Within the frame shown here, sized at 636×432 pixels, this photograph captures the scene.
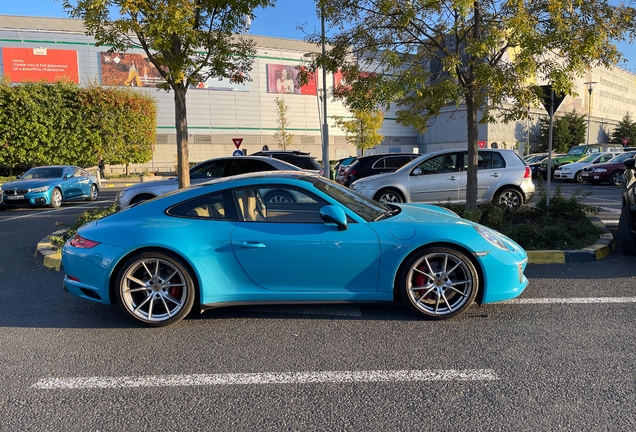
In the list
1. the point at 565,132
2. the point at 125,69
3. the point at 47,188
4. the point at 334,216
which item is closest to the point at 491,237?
the point at 334,216

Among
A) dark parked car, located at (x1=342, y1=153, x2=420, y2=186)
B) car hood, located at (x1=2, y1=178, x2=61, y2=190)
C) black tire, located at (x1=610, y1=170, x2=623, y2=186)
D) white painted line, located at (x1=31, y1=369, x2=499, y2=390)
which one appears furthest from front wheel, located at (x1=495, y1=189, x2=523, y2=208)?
car hood, located at (x1=2, y1=178, x2=61, y2=190)

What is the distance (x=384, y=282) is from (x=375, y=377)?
1.13m

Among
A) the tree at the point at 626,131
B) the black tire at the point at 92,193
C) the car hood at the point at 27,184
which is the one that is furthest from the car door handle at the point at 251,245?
the tree at the point at 626,131

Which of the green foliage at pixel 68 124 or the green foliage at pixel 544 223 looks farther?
the green foliage at pixel 68 124

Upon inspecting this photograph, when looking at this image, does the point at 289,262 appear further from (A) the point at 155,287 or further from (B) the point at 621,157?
(B) the point at 621,157

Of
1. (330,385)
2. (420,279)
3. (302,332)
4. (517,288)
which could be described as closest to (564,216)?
(517,288)

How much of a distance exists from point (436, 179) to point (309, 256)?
24.6 feet

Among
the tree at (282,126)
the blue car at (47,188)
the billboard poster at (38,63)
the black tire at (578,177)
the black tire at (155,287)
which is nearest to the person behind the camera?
the black tire at (155,287)

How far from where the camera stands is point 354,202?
15.6 ft

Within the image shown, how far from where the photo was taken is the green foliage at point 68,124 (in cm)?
2662

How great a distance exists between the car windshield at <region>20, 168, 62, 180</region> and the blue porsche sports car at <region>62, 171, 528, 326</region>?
501 inches

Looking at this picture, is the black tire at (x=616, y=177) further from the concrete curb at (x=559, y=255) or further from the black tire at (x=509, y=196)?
the concrete curb at (x=559, y=255)

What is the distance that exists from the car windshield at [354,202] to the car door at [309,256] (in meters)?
0.26

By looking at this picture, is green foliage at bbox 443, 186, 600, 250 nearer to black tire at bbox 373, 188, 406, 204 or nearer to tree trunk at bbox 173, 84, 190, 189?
black tire at bbox 373, 188, 406, 204
